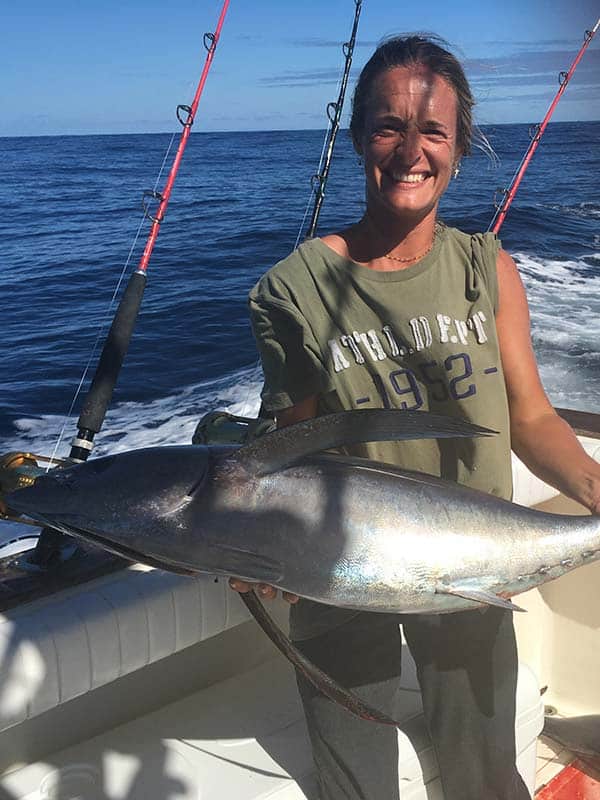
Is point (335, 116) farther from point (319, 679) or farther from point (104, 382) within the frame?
point (319, 679)

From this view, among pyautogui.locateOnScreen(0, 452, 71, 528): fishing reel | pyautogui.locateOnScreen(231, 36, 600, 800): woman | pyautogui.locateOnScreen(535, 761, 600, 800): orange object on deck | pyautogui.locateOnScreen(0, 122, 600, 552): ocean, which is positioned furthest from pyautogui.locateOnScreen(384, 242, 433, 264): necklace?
pyautogui.locateOnScreen(535, 761, 600, 800): orange object on deck

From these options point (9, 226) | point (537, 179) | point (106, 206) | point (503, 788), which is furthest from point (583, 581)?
point (537, 179)

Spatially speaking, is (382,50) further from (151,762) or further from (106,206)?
(106,206)

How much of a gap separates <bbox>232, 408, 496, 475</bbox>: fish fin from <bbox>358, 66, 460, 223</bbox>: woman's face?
18.3 inches

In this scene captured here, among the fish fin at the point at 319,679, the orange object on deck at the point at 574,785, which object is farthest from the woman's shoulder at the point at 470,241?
the orange object on deck at the point at 574,785

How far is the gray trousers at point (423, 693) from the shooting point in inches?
62.6

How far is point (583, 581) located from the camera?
256cm

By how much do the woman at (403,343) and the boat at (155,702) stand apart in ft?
1.03

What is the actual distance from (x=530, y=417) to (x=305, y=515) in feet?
2.09

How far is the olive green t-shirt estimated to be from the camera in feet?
4.84

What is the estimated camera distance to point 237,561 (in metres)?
1.14

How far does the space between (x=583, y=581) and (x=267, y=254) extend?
10893mm

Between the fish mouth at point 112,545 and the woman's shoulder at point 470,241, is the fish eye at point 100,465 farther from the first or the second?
the woman's shoulder at point 470,241

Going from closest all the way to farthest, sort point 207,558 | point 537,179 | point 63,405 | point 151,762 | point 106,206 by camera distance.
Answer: point 207,558
point 151,762
point 63,405
point 106,206
point 537,179
